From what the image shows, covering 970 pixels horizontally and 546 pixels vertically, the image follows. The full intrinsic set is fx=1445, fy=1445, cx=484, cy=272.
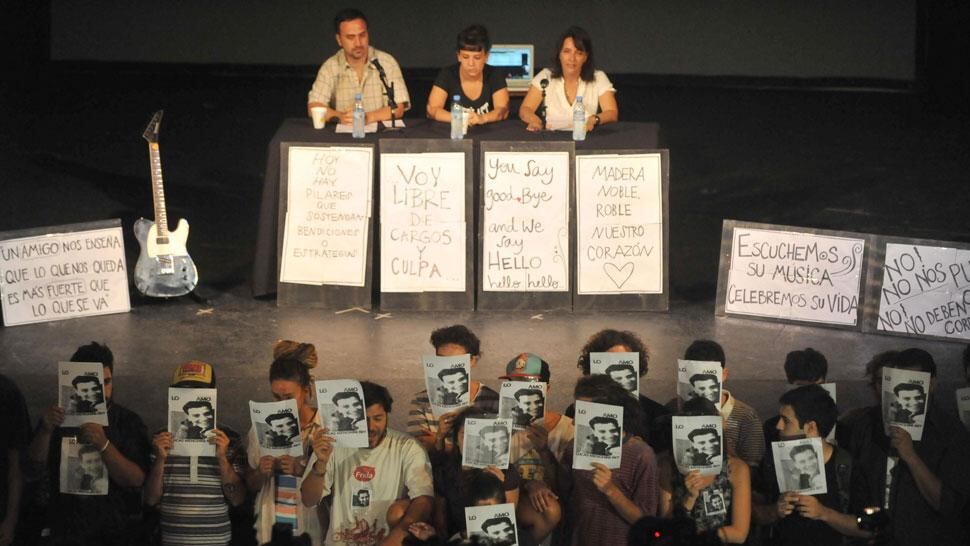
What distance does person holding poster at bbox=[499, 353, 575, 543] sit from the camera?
5.76 metres

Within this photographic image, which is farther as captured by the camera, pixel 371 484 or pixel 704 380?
pixel 704 380

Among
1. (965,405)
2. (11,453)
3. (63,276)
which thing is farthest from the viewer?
(63,276)

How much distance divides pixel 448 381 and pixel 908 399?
6.34 ft

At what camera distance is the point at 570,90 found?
10.4 m

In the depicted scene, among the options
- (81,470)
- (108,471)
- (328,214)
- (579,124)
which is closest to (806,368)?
(108,471)

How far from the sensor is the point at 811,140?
15.8m

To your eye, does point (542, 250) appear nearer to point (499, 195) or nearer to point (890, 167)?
point (499, 195)

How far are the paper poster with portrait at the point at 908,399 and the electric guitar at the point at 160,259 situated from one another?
5340 millimetres

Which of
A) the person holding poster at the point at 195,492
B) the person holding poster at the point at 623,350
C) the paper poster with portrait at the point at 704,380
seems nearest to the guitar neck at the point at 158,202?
the person holding poster at the point at 195,492

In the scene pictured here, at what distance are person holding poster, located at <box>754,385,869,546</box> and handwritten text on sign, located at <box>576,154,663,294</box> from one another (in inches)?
150

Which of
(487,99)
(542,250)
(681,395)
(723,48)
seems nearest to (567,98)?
(487,99)

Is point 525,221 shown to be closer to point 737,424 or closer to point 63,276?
point 63,276

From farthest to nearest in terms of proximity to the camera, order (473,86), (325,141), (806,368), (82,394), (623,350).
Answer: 1. (473,86)
2. (325,141)
3. (623,350)
4. (806,368)
5. (82,394)

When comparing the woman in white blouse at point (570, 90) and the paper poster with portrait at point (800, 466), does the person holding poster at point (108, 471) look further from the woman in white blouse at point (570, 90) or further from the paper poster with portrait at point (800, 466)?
the woman in white blouse at point (570, 90)
